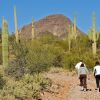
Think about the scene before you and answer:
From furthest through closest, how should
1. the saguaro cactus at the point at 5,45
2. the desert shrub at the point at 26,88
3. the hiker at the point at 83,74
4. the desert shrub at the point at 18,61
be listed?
the saguaro cactus at the point at 5,45 < the desert shrub at the point at 18,61 < the hiker at the point at 83,74 < the desert shrub at the point at 26,88

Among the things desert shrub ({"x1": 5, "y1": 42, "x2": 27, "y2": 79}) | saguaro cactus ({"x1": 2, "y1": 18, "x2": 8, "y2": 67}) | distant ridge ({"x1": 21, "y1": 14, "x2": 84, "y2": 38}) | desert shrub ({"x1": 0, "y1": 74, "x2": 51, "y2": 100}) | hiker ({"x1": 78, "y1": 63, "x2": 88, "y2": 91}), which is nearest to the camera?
desert shrub ({"x1": 0, "y1": 74, "x2": 51, "y2": 100})

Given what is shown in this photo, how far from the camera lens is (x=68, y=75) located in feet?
104

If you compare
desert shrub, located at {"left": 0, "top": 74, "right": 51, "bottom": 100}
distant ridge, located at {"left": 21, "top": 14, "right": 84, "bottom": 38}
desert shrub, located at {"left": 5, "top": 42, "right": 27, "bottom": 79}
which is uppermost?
distant ridge, located at {"left": 21, "top": 14, "right": 84, "bottom": 38}

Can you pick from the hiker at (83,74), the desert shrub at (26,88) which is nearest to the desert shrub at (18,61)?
the desert shrub at (26,88)

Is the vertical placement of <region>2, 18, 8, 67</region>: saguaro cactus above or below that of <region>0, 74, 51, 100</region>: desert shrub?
above

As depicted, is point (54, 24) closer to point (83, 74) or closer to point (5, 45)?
point (5, 45)

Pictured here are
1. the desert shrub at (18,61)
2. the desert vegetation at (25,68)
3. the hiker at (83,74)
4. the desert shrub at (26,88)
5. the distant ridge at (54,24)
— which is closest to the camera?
the desert shrub at (26,88)

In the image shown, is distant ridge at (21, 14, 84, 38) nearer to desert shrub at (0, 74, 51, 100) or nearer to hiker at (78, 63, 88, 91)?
hiker at (78, 63, 88, 91)

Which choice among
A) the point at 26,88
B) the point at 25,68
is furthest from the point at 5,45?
the point at 26,88

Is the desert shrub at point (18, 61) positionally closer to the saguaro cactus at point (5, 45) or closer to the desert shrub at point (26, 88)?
the saguaro cactus at point (5, 45)

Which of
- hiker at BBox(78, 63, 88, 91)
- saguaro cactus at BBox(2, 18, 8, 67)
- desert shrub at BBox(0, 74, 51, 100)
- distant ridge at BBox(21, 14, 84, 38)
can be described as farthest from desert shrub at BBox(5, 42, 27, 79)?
distant ridge at BBox(21, 14, 84, 38)

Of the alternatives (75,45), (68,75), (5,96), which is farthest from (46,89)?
(75,45)

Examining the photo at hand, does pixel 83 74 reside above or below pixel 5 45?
below

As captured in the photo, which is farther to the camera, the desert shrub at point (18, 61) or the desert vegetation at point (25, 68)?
the desert shrub at point (18, 61)
